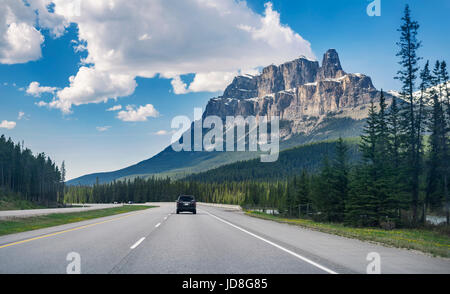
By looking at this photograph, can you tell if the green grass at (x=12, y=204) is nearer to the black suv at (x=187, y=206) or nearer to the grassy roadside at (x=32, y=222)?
the grassy roadside at (x=32, y=222)

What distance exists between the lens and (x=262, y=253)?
34.3 feet

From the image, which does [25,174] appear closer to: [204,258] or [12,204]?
[12,204]

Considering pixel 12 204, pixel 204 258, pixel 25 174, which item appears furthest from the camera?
pixel 25 174

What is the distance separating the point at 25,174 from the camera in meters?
110

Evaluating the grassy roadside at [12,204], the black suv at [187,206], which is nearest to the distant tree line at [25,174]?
the grassy roadside at [12,204]

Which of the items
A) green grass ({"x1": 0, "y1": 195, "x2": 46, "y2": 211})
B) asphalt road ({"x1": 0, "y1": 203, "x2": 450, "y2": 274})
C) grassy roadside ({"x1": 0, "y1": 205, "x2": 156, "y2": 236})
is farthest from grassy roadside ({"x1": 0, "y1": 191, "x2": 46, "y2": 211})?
asphalt road ({"x1": 0, "y1": 203, "x2": 450, "y2": 274})

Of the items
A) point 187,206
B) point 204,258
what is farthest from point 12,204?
point 204,258

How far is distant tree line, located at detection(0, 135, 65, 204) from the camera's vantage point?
338 ft

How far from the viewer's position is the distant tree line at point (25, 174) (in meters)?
103

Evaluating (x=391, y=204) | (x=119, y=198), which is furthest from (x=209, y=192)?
(x=391, y=204)

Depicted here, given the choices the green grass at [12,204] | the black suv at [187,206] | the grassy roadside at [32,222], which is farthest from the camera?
the green grass at [12,204]

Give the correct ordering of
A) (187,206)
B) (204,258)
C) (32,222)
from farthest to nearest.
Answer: (187,206), (32,222), (204,258)
